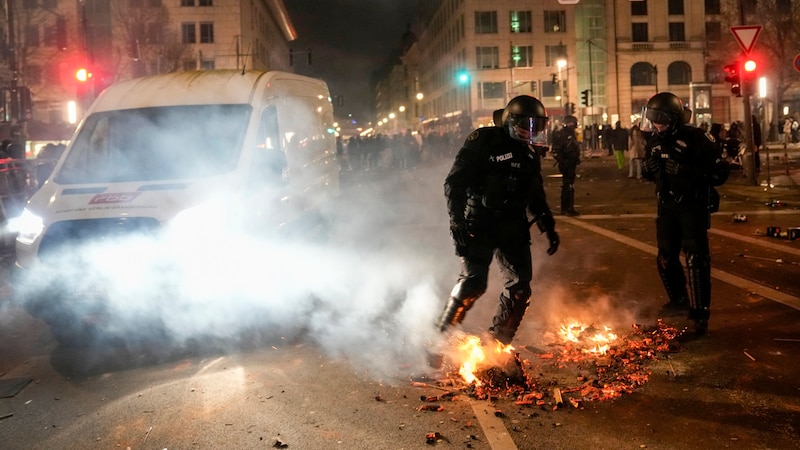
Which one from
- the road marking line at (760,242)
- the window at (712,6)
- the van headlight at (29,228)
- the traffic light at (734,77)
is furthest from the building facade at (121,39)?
the van headlight at (29,228)

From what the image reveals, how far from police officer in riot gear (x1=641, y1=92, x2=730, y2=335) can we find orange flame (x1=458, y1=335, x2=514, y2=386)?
1721 mm

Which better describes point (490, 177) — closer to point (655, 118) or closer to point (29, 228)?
point (655, 118)

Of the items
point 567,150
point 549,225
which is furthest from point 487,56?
point 549,225

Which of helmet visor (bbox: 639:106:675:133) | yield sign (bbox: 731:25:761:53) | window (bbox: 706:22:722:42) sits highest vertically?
window (bbox: 706:22:722:42)

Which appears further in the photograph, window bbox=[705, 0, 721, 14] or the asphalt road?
window bbox=[705, 0, 721, 14]

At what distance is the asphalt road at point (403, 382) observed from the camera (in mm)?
3934

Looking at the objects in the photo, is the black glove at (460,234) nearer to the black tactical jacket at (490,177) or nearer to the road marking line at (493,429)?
the black tactical jacket at (490,177)

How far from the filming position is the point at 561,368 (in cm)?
495

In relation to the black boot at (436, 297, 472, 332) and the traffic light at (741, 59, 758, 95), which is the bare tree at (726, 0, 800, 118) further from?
the black boot at (436, 297, 472, 332)

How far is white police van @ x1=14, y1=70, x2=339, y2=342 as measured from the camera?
5984mm

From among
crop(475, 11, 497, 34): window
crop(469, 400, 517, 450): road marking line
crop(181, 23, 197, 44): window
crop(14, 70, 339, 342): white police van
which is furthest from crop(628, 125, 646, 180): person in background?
crop(181, 23, 197, 44): window

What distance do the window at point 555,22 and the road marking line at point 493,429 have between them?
6470 cm

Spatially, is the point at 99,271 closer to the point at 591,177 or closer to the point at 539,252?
the point at 539,252

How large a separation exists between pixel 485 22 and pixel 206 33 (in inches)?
966
